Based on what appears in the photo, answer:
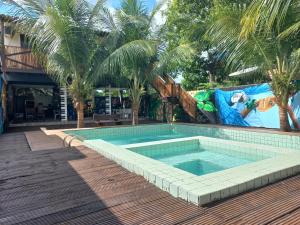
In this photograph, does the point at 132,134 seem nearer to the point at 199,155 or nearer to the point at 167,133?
the point at 167,133

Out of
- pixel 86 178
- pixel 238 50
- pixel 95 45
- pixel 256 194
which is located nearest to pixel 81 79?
pixel 95 45

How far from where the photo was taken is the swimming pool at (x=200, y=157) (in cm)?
357

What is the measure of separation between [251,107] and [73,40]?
26.1 ft

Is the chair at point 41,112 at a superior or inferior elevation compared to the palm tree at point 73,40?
inferior

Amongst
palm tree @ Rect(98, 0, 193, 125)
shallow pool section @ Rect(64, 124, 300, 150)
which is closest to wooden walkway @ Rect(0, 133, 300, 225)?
shallow pool section @ Rect(64, 124, 300, 150)

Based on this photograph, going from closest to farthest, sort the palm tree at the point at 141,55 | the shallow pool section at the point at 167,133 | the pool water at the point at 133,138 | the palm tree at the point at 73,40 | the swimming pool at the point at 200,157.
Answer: the swimming pool at the point at 200,157 < the shallow pool section at the point at 167,133 < the palm tree at the point at 73,40 < the pool water at the point at 133,138 < the palm tree at the point at 141,55

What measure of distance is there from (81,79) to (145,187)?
8.26 metres

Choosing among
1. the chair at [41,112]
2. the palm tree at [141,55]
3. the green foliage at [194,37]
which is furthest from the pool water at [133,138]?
the chair at [41,112]

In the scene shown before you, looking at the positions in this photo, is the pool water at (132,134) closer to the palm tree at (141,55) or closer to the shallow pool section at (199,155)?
the palm tree at (141,55)

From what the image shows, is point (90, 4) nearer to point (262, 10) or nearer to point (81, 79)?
point (81, 79)

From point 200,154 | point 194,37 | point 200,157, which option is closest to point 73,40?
point 200,154

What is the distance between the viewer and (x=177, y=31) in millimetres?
16125

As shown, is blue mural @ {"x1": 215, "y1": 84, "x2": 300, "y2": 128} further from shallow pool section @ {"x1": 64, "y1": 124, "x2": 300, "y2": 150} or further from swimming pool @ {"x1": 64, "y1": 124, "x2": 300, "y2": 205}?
swimming pool @ {"x1": 64, "y1": 124, "x2": 300, "y2": 205}

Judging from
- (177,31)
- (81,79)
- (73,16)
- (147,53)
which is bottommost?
(81,79)
